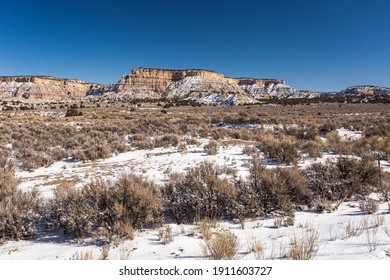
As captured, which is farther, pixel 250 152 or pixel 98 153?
pixel 98 153

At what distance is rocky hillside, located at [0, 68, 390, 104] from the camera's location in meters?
115

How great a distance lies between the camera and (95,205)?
4.23 meters

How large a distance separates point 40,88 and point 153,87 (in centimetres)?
5392

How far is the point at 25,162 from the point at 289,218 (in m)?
9.47

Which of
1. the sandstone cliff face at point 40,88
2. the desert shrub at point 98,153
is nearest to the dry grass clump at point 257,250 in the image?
the desert shrub at point 98,153

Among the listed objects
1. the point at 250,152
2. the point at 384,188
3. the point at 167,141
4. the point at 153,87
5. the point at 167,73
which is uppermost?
the point at 167,73

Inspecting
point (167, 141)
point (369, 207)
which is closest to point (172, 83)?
point (167, 141)

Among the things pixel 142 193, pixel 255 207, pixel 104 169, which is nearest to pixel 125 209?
pixel 142 193

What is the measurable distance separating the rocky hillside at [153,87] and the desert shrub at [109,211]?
106 metres

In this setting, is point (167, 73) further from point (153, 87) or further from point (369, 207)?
point (369, 207)

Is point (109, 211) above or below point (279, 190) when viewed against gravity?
below

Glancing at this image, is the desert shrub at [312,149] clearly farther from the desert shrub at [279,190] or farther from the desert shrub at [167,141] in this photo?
the desert shrub at [167,141]

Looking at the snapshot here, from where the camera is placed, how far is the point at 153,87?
424 ft

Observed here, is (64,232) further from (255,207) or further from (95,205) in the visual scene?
(255,207)
